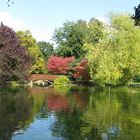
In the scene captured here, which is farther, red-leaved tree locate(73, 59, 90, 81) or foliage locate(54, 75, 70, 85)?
foliage locate(54, 75, 70, 85)

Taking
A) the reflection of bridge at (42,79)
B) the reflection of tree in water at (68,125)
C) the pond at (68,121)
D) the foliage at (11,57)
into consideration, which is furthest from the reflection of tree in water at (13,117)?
the reflection of bridge at (42,79)

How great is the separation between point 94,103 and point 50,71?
5643 centimetres

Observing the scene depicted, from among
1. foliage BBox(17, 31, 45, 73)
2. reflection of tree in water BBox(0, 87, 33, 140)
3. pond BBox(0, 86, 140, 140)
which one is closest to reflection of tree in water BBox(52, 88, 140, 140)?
pond BBox(0, 86, 140, 140)

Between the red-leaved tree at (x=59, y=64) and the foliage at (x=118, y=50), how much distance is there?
3406 centimetres

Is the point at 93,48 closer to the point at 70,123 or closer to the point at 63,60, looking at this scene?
the point at 63,60

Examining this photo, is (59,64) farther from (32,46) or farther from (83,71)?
(83,71)

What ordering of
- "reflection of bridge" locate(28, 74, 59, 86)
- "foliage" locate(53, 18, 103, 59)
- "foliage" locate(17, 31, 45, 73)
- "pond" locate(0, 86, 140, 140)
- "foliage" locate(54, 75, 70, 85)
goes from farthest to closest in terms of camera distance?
"foliage" locate(53, 18, 103, 59), "foliage" locate(17, 31, 45, 73), "reflection of bridge" locate(28, 74, 59, 86), "foliage" locate(54, 75, 70, 85), "pond" locate(0, 86, 140, 140)

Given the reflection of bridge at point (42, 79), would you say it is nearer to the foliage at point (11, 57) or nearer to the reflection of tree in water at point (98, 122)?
the foliage at point (11, 57)

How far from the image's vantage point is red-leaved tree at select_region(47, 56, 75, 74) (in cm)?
10201

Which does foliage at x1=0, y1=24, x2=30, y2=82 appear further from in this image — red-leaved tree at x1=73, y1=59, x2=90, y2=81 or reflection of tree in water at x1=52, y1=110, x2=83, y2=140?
reflection of tree in water at x1=52, y1=110, x2=83, y2=140

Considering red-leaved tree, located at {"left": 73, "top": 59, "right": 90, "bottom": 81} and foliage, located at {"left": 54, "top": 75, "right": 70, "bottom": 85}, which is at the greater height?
red-leaved tree, located at {"left": 73, "top": 59, "right": 90, "bottom": 81}

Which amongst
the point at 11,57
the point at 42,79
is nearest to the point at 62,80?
the point at 42,79

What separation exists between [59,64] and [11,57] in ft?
113

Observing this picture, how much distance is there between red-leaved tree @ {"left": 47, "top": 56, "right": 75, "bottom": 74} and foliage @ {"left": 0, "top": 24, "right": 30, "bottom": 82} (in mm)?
28238
